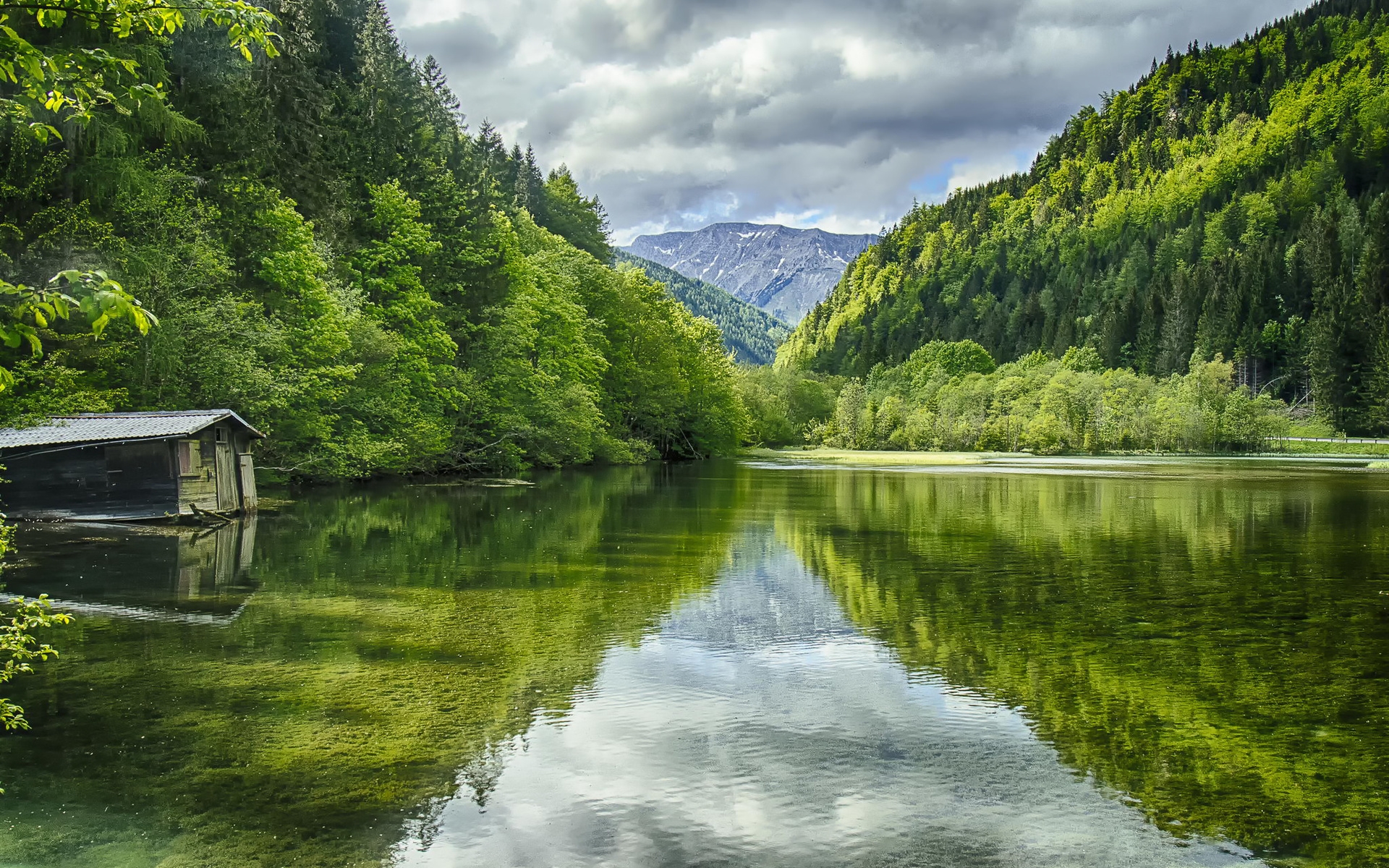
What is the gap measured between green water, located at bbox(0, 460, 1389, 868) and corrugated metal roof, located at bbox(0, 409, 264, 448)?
3.82 metres

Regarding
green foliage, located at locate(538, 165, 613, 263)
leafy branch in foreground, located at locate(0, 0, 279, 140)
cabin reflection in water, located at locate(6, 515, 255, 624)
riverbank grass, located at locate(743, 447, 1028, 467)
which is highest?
green foliage, located at locate(538, 165, 613, 263)

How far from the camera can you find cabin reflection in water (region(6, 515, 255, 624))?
1473cm

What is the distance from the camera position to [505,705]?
978cm

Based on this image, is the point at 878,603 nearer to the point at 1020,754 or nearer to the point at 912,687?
the point at 912,687

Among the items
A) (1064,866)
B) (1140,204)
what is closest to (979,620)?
(1064,866)

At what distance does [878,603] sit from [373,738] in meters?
9.05

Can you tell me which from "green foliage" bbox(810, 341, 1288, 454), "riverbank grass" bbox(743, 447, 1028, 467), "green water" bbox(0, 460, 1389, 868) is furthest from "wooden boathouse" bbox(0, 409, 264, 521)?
"green foliage" bbox(810, 341, 1288, 454)

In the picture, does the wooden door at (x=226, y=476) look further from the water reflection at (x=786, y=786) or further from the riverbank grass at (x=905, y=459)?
the riverbank grass at (x=905, y=459)

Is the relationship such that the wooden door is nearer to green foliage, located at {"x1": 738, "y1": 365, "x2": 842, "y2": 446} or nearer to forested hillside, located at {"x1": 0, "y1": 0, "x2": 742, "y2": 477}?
forested hillside, located at {"x1": 0, "y1": 0, "x2": 742, "y2": 477}

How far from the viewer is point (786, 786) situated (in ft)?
24.9

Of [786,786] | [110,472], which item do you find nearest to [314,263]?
[110,472]

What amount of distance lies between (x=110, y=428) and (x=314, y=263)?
39.8 ft

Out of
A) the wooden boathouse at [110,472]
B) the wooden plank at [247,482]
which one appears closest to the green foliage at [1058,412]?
the wooden plank at [247,482]

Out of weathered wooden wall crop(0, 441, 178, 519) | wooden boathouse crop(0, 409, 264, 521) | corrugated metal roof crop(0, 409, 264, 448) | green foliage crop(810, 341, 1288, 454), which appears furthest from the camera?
green foliage crop(810, 341, 1288, 454)
